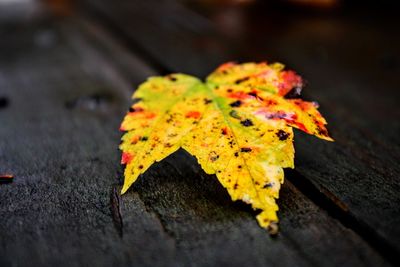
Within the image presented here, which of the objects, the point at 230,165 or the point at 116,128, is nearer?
the point at 230,165

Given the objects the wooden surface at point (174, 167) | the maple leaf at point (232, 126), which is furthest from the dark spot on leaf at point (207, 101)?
the wooden surface at point (174, 167)

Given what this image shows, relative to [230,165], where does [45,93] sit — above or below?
below

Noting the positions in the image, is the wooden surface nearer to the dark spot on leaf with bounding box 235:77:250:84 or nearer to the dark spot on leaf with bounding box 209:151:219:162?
the dark spot on leaf with bounding box 209:151:219:162

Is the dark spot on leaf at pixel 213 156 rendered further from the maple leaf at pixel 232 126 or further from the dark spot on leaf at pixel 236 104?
the dark spot on leaf at pixel 236 104

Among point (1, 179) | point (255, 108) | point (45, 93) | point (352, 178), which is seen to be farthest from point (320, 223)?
point (45, 93)

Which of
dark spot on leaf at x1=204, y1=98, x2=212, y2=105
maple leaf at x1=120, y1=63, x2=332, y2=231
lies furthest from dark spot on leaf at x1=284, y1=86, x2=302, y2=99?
dark spot on leaf at x1=204, y1=98, x2=212, y2=105

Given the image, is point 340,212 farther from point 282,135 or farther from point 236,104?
point 236,104

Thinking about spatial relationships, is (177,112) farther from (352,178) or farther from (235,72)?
(352,178)
